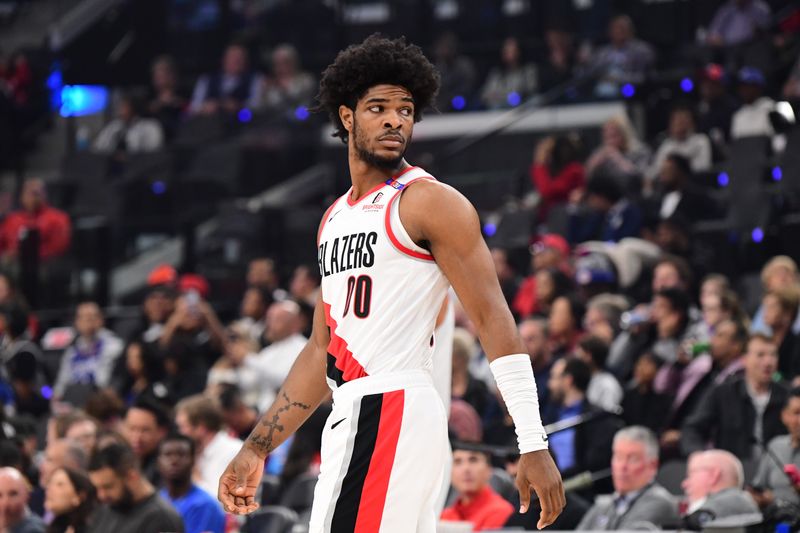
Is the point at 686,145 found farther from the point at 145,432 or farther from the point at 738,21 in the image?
the point at 145,432

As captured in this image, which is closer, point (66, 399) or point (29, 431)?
point (29, 431)

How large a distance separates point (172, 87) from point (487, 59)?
3779 mm

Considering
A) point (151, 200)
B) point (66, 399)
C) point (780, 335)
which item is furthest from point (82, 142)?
point (780, 335)

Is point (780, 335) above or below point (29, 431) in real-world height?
above

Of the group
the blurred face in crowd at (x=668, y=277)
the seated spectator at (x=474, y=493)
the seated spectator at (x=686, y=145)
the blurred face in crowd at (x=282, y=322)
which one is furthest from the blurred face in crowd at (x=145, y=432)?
the seated spectator at (x=686, y=145)

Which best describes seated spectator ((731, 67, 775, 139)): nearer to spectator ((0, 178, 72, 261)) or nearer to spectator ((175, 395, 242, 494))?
spectator ((175, 395, 242, 494))

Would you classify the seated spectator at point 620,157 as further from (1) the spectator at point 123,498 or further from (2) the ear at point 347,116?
(2) the ear at point 347,116

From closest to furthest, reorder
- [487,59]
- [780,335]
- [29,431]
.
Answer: [780,335], [29,431], [487,59]

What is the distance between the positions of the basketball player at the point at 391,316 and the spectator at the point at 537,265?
24.7ft

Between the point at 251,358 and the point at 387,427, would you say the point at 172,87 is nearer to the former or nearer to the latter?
the point at 251,358

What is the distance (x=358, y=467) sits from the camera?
4.55 metres

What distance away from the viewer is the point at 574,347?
37.3ft

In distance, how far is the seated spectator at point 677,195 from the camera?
13.2 m

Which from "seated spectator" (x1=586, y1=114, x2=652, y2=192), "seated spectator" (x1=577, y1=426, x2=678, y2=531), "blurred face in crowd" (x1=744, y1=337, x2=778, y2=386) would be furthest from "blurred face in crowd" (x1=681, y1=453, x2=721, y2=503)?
"seated spectator" (x1=586, y1=114, x2=652, y2=192)
